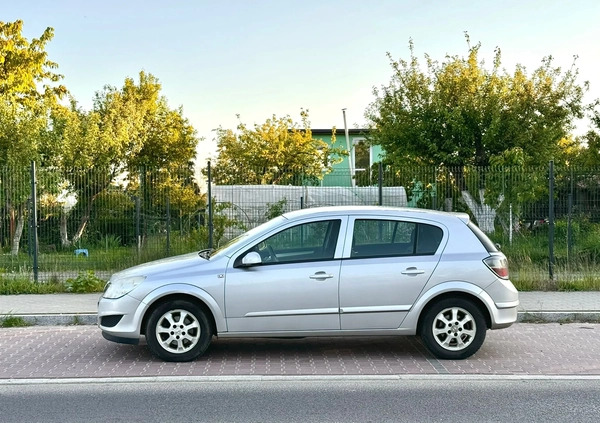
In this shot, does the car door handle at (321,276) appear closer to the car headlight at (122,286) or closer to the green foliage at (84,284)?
the car headlight at (122,286)

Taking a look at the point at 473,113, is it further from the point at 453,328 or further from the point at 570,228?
the point at 453,328

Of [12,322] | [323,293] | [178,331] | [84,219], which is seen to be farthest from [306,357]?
[84,219]

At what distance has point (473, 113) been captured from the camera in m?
20.6

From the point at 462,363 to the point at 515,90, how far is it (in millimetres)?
15483

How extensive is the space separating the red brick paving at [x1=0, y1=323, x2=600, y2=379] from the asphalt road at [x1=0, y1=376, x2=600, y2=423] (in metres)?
0.42

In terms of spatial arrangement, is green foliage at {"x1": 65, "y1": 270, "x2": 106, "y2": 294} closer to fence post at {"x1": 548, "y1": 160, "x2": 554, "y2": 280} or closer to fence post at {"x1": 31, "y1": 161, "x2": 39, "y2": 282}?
fence post at {"x1": 31, "y1": 161, "x2": 39, "y2": 282}

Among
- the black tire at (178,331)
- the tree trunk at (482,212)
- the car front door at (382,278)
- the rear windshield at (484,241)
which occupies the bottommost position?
the black tire at (178,331)

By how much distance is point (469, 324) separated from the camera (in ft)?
24.8

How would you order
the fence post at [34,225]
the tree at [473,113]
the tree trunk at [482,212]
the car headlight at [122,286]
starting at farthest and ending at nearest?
1. the tree at [473,113]
2. the tree trunk at [482,212]
3. the fence post at [34,225]
4. the car headlight at [122,286]

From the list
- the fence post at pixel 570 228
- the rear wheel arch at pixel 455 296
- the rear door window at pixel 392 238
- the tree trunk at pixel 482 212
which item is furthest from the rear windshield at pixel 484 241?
the fence post at pixel 570 228

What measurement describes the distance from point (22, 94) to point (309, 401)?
22.3 metres

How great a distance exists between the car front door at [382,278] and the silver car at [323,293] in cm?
1

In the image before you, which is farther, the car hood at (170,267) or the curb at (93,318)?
the curb at (93,318)

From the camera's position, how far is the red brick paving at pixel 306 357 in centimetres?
718
